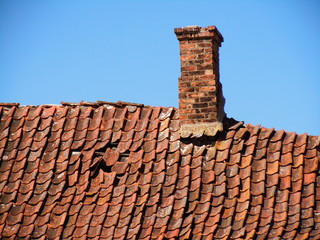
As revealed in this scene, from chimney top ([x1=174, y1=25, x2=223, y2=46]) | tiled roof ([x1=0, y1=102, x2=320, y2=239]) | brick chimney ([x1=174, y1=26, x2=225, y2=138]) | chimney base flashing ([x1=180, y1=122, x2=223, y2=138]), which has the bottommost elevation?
tiled roof ([x1=0, y1=102, x2=320, y2=239])

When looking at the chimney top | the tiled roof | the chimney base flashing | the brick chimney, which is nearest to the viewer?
the tiled roof

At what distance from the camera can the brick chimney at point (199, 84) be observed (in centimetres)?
1011

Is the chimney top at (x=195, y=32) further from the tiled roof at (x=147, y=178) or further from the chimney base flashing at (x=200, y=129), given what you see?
the chimney base flashing at (x=200, y=129)

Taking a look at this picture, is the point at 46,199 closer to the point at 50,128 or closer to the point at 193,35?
the point at 50,128

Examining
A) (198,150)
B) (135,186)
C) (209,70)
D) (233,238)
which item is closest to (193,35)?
(209,70)

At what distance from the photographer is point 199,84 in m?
10.3

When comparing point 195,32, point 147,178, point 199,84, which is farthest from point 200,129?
point 195,32

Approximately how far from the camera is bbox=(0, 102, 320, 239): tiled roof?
29.4 feet

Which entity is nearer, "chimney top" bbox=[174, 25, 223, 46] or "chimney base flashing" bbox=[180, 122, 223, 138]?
"chimney base flashing" bbox=[180, 122, 223, 138]

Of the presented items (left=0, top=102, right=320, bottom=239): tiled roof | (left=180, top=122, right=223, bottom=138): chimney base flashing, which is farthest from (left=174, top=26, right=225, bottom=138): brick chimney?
(left=0, top=102, right=320, bottom=239): tiled roof

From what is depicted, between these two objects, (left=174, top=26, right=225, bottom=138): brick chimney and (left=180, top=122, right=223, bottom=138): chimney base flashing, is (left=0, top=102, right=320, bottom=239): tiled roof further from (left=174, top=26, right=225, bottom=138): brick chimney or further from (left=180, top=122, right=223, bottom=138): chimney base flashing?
(left=174, top=26, right=225, bottom=138): brick chimney

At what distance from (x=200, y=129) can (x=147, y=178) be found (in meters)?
1.17

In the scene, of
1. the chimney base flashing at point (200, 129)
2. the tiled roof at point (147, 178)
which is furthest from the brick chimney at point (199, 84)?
the tiled roof at point (147, 178)

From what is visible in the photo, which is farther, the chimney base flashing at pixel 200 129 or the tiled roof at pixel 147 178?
the chimney base flashing at pixel 200 129
